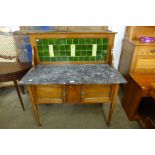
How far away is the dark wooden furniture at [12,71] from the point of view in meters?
1.56

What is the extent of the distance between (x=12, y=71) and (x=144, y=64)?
6.01 ft

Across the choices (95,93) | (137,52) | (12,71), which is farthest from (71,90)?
(137,52)

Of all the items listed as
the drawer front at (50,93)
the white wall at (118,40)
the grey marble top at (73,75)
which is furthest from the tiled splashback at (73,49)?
the white wall at (118,40)

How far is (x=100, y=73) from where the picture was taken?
55.2 inches

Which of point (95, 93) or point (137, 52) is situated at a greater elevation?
point (137, 52)

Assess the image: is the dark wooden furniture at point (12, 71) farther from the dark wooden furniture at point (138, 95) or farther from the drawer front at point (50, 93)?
the dark wooden furniture at point (138, 95)

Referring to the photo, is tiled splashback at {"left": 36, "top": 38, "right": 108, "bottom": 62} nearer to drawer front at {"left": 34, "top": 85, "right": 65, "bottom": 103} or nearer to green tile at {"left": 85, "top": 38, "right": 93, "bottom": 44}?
green tile at {"left": 85, "top": 38, "right": 93, "bottom": 44}

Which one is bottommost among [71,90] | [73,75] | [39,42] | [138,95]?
[138,95]

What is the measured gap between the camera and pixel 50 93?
1.38 m

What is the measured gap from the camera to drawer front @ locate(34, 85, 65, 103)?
134 centimetres

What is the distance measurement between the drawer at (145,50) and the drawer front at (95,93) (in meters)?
0.81

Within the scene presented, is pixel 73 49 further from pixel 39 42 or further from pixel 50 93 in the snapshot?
pixel 50 93

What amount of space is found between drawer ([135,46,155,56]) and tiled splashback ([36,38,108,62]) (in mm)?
532
